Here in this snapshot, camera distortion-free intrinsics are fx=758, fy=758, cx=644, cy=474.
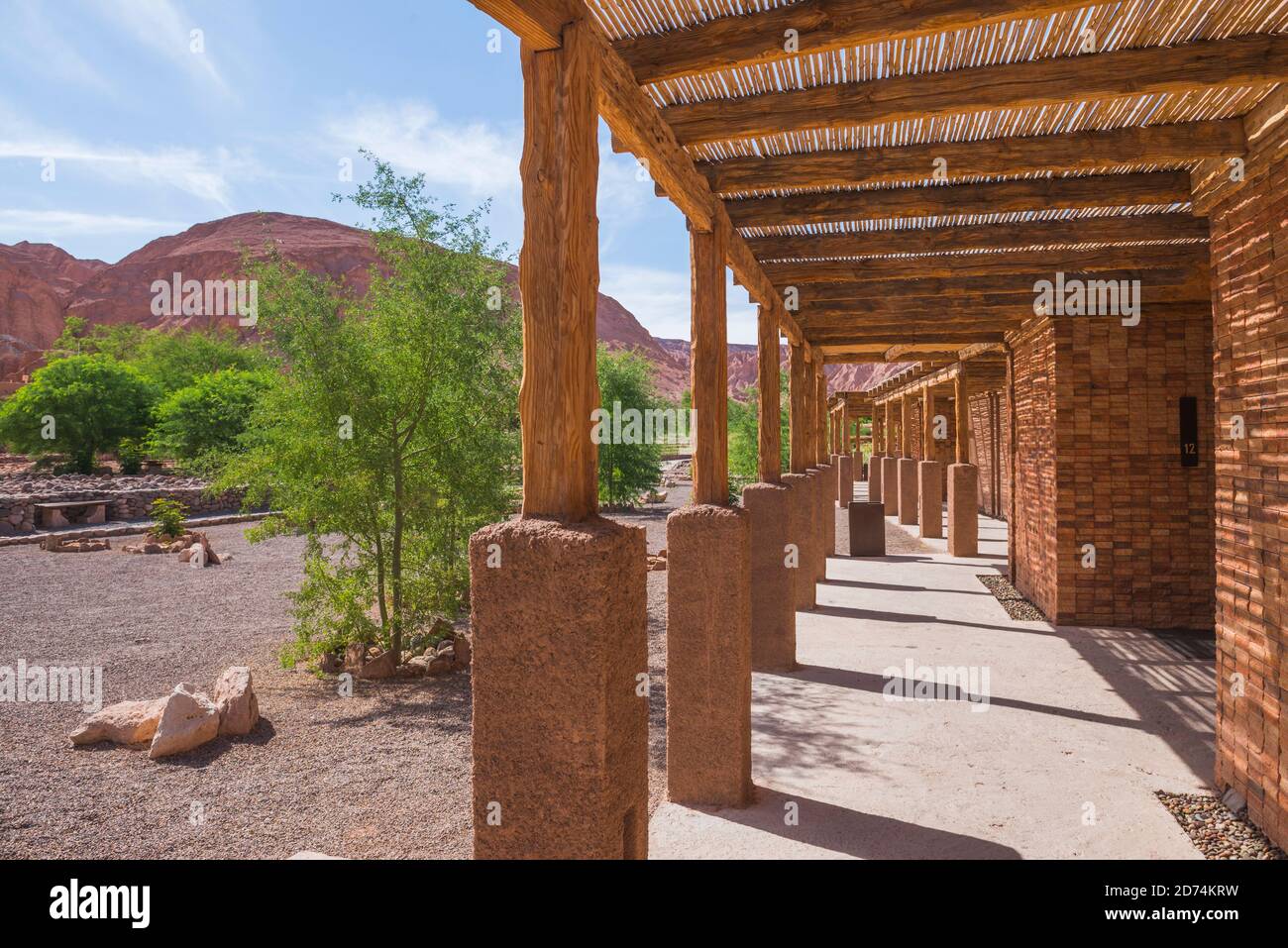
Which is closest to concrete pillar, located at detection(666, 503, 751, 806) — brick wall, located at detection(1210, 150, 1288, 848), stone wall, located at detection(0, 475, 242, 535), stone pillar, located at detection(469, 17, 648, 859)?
stone pillar, located at detection(469, 17, 648, 859)

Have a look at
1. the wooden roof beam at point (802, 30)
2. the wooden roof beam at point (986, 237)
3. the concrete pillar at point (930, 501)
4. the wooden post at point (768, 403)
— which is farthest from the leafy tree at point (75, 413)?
the wooden roof beam at point (802, 30)

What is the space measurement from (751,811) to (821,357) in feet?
37.4

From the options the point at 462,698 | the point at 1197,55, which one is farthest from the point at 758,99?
the point at 462,698

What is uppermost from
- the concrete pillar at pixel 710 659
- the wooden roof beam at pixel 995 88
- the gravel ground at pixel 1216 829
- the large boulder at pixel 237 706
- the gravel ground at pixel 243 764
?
the wooden roof beam at pixel 995 88

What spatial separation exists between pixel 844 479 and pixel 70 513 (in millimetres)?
24478

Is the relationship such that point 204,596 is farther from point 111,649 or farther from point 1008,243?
point 1008,243

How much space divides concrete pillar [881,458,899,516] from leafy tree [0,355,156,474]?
30.6 metres

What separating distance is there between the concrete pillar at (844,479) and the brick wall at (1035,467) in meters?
14.4

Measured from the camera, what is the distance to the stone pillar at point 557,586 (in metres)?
2.57

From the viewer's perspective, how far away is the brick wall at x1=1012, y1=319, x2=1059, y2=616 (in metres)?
9.23

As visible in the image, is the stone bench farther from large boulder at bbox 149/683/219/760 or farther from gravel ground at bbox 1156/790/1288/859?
gravel ground at bbox 1156/790/1288/859

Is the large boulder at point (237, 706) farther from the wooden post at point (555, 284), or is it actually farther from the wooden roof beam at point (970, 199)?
the wooden roof beam at point (970, 199)

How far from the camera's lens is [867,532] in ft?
51.6

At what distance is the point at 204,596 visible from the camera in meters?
12.2
